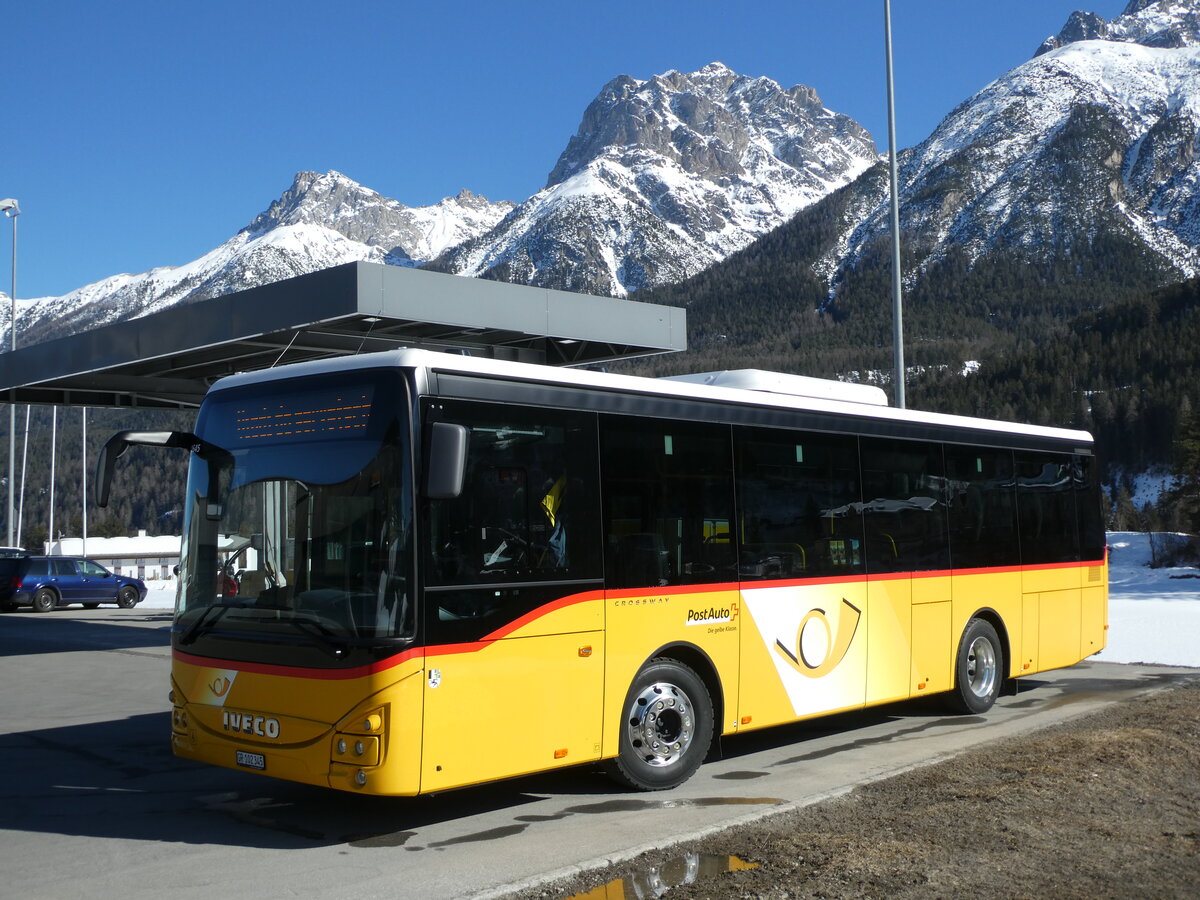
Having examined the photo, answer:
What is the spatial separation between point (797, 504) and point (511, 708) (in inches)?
129

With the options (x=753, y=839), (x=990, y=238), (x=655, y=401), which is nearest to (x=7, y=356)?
(x=655, y=401)

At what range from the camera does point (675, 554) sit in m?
8.27

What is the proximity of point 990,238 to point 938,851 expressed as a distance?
20399cm

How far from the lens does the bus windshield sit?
6.66 metres

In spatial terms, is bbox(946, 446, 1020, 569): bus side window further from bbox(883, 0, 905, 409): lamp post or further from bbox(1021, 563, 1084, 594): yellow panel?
bbox(883, 0, 905, 409): lamp post

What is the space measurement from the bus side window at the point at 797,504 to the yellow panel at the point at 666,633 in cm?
43

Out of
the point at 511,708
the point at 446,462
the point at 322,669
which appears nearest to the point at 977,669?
the point at 511,708

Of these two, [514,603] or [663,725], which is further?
[663,725]

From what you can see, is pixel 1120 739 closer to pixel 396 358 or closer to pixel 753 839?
pixel 753 839

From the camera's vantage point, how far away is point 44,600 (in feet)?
114

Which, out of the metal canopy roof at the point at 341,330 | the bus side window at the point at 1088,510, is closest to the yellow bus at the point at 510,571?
the bus side window at the point at 1088,510

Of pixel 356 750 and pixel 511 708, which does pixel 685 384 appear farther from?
pixel 356 750

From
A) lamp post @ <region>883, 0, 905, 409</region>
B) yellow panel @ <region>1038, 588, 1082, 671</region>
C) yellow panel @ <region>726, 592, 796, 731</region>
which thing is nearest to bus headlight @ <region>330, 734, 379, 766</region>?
yellow panel @ <region>726, 592, 796, 731</region>

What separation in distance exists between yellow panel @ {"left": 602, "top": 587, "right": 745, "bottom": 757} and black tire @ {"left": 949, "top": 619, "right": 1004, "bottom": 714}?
3452 mm
